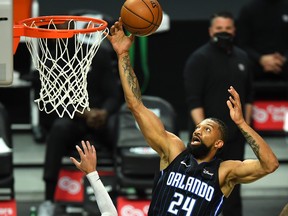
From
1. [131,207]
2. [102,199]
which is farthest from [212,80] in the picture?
[102,199]

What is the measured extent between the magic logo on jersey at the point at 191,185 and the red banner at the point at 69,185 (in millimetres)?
2584

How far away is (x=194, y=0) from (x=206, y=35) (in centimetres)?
53

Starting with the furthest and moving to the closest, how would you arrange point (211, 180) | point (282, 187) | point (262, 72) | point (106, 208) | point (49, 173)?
point (262, 72)
point (282, 187)
point (49, 173)
point (211, 180)
point (106, 208)

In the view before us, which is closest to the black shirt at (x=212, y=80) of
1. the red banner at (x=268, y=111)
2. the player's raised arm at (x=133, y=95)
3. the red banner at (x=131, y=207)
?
the red banner at (x=131, y=207)

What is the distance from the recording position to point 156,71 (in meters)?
11.1

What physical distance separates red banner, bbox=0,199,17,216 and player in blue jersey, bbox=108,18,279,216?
2.30 m

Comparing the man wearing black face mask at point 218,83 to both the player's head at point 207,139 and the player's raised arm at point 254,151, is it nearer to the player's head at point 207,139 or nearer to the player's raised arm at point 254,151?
the player's head at point 207,139

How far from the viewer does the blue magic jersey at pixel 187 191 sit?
6.80 metres

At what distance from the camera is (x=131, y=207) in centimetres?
896

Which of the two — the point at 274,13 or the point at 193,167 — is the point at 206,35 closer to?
the point at 274,13

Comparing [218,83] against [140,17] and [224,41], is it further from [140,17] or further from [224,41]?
[140,17]

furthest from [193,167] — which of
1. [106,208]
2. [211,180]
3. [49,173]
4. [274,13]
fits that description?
[274,13]

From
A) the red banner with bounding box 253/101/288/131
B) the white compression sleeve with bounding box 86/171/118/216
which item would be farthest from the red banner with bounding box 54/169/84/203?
the white compression sleeve with bounding box 86/171/118/216

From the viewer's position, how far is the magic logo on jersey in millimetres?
6832
